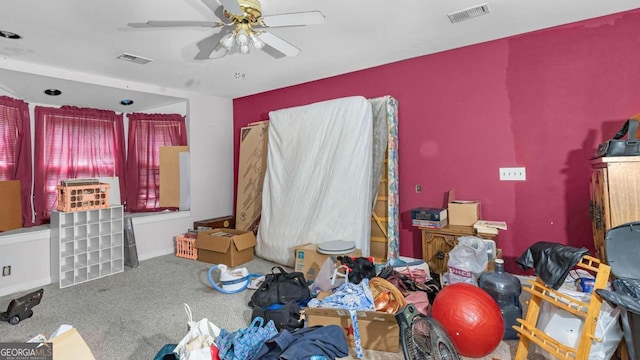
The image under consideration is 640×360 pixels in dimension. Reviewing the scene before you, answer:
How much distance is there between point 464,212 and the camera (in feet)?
9.73

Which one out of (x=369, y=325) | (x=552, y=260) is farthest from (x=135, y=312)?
(x=552, y=260)

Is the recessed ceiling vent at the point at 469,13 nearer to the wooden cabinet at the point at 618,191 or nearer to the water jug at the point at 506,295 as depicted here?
the wooden cabinet at the point at 618,191

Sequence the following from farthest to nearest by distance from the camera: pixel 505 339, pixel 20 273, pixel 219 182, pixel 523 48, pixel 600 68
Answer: pixel 219 182 < pixel 20 273 < pixel 523 48 < pixel 600 68 < pixel 505 339

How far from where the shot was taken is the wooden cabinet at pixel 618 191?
191cm

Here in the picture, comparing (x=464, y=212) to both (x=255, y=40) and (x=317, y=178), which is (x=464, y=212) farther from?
(x=255, y=40)

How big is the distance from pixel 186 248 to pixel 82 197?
51.8 inches

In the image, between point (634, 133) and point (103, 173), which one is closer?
point (634, 133)

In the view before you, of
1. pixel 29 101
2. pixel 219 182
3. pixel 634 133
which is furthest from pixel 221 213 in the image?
pixel 634 133

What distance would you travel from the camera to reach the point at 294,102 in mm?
4379

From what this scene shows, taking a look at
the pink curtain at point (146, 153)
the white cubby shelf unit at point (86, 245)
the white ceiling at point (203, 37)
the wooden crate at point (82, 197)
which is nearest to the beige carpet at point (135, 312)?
the white cubby shelf unit at point (86, 245)

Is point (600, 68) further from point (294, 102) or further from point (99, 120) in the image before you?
point (99, 120)

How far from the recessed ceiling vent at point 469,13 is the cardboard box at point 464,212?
1.62m

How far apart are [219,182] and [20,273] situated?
8.25 ft

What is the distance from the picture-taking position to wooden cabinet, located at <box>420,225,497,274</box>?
→ 292cm
